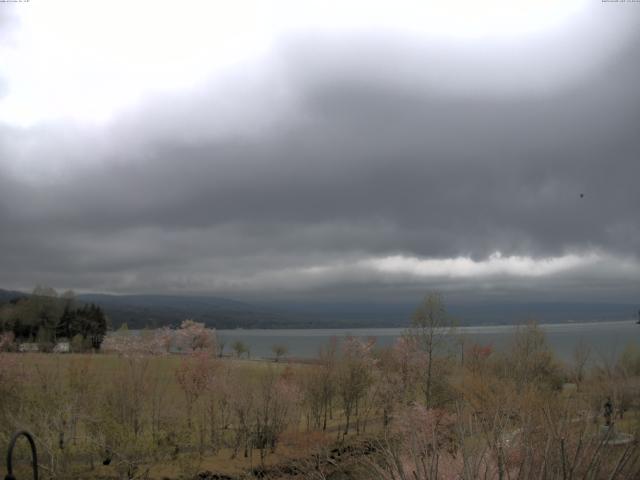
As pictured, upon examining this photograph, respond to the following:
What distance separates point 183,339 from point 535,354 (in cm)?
5051

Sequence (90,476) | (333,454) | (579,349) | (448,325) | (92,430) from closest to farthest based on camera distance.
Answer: (90,476) → (92,430) → (333,454) → (448,325) → (579,349)

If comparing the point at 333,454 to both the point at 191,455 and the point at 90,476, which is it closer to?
the point at 191,455

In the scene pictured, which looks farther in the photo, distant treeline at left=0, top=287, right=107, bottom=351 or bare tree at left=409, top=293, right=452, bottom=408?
distant treeline at left=0, top=287, right=107, bottom=351

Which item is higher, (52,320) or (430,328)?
(430,328)

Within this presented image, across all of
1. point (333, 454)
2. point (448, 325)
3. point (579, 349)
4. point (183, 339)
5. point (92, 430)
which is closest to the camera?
point (92, 430)

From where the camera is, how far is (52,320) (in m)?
137

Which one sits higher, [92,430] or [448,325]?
[448,325]

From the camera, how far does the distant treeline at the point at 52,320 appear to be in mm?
130500

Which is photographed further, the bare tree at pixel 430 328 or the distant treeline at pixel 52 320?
the distant treeline at pixel 52 320

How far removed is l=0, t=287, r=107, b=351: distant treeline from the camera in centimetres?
13050

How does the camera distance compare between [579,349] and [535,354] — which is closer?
[535,354]

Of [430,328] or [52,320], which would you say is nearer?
[430,328]

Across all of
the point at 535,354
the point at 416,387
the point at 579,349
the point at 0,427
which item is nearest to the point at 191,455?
the point at 0,427

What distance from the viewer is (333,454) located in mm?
55188
